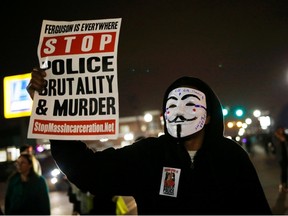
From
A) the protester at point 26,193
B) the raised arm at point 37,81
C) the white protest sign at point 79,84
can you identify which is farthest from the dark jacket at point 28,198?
the raised arm at point 37,81

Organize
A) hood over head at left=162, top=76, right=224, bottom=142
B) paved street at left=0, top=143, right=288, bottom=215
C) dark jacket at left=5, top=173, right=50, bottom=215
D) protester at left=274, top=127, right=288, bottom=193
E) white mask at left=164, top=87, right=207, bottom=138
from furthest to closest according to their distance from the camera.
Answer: protester at left=274, top=127, right=288, bottom=193 < paved street at left=0, top=143, right=288, bottom=215 < dark jacket at left=5, top=173, right=50, bottom=215 < hood over head at left=162, top=76, right=224, bottom=142 < white mask at left=164, top=87, right=207, bottom=138

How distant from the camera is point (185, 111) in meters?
2.80

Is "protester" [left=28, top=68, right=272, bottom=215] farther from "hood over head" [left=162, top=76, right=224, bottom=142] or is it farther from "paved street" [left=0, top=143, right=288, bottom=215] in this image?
"paved street" [left=0, top=143, right=288, bottom=215]

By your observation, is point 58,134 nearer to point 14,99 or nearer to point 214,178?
point 214,178

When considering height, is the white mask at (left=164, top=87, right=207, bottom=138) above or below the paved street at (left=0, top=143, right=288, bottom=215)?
above

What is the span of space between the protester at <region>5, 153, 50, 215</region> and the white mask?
9.72 feet

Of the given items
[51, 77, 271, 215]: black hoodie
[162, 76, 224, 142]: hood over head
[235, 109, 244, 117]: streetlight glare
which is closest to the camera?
[51, 77, 271, 215]: black hoodie

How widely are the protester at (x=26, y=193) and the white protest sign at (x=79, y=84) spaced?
7.81 feet

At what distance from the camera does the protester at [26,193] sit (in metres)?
4.98

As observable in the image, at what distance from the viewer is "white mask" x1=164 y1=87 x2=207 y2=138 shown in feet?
8.97

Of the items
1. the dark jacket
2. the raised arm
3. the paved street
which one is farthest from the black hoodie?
the paved street

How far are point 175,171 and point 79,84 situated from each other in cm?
101

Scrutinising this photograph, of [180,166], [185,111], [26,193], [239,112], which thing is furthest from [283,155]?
[180,166]

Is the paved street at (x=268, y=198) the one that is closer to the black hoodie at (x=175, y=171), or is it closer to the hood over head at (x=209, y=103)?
the hood over head at (x=209, y=103)
